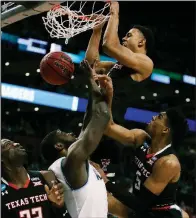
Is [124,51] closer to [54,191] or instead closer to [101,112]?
[101,112]

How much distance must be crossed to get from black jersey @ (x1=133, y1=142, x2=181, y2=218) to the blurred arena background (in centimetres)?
564

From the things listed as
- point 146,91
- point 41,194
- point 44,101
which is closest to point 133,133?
point 41,194

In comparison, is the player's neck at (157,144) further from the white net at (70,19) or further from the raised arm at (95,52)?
the white net at (70,19)

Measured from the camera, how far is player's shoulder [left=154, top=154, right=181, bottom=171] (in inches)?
172

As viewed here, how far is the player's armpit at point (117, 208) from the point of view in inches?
179

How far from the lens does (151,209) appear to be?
442 centimetres

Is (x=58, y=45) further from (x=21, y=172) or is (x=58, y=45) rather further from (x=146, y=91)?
(x=21, y=172)

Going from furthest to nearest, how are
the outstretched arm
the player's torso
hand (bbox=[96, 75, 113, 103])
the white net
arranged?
the player's torso → the white net → hand (bbox=[96, 75, 113, 103]) → the outstretched arm

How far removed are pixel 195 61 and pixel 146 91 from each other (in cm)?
172

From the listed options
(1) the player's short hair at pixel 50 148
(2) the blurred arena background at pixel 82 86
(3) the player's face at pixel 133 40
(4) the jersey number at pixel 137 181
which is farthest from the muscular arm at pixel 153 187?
(2) the blurred arena background at pixel 82 86

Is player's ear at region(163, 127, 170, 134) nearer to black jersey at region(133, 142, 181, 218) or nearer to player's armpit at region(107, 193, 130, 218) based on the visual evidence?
black jersey at region(133, 142, 181, 218)

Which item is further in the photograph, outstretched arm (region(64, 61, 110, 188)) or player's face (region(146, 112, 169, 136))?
player's face (region(146, 112, 169, 136))

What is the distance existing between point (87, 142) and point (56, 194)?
1.58ft

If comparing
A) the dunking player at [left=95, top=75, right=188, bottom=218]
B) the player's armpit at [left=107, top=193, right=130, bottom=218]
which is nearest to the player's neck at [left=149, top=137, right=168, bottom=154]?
the dunking player at [left=95, top=75, right=188, bottom=218]
